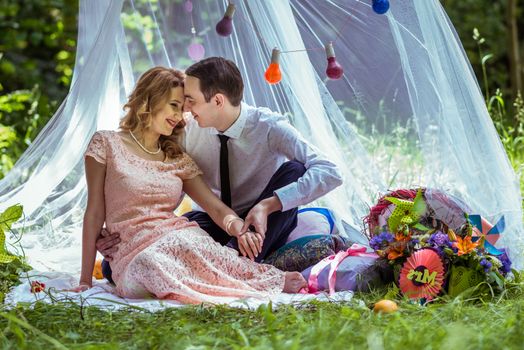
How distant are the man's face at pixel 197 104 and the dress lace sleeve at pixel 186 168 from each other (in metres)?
0.18

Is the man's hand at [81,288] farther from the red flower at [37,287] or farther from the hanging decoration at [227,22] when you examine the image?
the hanging decoration at [227,22]

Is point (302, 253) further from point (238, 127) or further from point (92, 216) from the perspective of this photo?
point (92, 216)

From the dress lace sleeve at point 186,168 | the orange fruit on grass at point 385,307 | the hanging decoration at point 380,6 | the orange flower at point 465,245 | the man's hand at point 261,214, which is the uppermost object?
the hanging decoration at point 380,6

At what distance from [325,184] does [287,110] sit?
0.63 metres

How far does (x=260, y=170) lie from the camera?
364 centimetres

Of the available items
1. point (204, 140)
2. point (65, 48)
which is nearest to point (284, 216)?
point (204, 140)

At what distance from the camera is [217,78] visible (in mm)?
3467

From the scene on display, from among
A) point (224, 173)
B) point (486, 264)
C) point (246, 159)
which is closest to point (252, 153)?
point (246, 159)

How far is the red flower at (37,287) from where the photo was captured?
127 inches

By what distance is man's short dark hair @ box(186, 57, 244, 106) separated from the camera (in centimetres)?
345

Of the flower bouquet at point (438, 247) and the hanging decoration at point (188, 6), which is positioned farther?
the hanging decoration at point (188, 6)

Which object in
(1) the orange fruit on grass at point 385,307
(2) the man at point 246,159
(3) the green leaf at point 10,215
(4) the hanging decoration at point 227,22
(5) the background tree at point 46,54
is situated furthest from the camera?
(5) the background tree at point 46,54

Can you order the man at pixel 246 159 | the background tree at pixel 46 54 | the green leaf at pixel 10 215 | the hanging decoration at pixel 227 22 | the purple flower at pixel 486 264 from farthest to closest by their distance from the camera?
the background tree at pixel 46 54 → the hanging decoration at pixel 227 22 → the green leaf at pixel 10 215 → the man at pixel 246 159 → the purple flower at pixel 486 264

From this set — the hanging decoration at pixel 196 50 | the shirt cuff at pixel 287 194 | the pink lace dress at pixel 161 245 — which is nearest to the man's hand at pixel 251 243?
the pink lace dress at pixel 161 245
